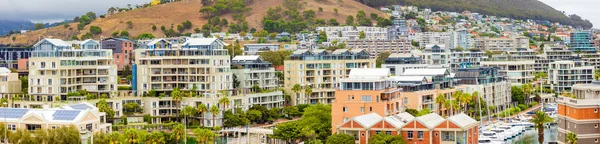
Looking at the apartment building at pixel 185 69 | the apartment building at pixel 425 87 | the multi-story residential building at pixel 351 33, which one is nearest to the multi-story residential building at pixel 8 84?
the apartment building at pixel 185 69

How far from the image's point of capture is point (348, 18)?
189 metres

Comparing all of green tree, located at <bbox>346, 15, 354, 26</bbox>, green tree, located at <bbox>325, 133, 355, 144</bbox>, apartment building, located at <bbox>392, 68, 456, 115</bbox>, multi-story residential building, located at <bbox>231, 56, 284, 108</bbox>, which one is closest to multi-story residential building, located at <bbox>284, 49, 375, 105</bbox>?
multi-story residential building, located at <bbox>231, 56, 284, 108</bbox>

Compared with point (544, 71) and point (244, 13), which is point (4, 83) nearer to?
point (544, 71)

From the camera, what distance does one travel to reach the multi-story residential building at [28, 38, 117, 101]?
8731 cm

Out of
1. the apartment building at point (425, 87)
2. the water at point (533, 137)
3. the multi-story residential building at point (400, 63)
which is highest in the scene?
the multi-story residential building at point (400, 63)

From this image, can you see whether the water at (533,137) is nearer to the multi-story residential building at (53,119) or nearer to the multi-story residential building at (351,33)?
the multi-story residential building at (53,119)

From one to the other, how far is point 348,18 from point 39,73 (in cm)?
10808

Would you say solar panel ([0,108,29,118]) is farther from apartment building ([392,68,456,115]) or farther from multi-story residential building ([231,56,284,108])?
apartment building ([392,68,456,115])

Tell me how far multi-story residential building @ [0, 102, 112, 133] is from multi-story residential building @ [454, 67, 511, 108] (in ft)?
150

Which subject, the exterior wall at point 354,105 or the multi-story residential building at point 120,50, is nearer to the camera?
the exterior wall at point 354,105

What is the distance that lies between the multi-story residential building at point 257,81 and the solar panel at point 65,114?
101 ft

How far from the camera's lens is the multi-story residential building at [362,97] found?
2717 inches

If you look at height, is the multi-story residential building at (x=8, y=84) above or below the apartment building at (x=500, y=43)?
below

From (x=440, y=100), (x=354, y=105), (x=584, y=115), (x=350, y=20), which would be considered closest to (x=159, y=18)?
(x=350, y=20)
